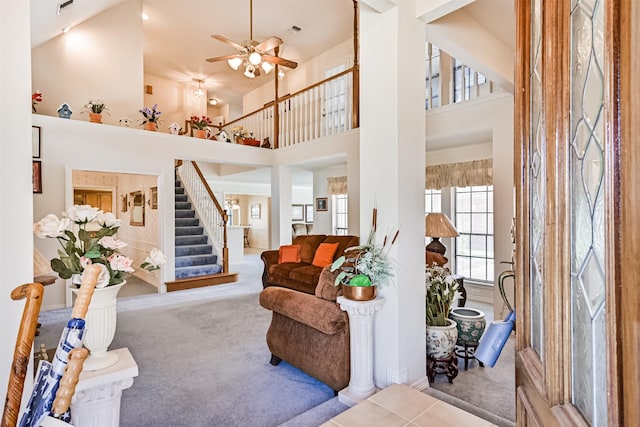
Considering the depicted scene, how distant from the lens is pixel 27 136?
118 cm

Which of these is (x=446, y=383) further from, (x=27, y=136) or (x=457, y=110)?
(x=457, y=110)

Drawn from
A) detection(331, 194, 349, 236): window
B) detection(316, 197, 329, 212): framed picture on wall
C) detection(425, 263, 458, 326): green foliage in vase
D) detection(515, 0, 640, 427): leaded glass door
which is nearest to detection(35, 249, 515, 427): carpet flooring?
detection(425, 263, 458, 326): green foliage in vase

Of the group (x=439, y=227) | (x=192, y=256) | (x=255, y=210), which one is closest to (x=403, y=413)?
(x=439, y=227)

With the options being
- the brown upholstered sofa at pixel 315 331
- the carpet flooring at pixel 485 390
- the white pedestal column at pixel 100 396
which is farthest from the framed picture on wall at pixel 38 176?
the carpet flooring at pixel 485 390

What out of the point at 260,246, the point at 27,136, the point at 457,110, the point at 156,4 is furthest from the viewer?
the point at 260,246

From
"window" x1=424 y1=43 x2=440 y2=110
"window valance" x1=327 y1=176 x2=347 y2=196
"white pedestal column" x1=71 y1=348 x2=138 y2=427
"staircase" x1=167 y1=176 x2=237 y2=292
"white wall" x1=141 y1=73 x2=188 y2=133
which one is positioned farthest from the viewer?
"white wall" x1=141 y1=73 x2=188 y2=133

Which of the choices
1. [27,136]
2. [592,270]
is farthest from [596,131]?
[27,136]

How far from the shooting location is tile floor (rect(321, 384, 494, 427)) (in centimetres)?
182

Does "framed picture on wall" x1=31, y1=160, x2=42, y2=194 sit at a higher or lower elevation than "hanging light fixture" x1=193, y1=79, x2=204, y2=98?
lower

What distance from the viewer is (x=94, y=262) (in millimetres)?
1331

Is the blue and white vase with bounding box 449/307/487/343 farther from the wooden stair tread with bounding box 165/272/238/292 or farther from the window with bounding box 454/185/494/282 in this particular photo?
the wooden stair tread with bounding box 165/272/238/292

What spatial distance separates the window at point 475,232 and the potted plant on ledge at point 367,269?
3.55 meters

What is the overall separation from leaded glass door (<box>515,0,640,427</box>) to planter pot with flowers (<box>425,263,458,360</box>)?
1739 mm

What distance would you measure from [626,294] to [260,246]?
43.5 feet
